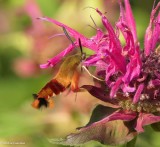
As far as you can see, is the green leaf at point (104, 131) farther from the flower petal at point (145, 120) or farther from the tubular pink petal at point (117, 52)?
the tubular pink petal at point (117, 52)

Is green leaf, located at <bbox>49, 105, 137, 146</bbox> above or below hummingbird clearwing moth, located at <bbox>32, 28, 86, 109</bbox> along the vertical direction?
below

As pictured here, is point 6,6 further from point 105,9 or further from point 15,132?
point 15,132

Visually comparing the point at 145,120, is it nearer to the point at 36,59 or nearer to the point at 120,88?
the point at 120,88

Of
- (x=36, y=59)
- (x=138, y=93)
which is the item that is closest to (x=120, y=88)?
(x=138, y=93)

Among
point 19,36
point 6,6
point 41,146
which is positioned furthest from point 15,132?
point 6,6

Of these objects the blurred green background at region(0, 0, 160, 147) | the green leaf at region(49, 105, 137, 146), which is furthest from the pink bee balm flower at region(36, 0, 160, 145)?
the blurred green background at region(0, 0, 160, 147)

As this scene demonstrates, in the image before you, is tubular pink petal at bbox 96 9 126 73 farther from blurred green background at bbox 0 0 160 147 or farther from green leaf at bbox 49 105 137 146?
blurred green background at bbox 0 0 160 147
